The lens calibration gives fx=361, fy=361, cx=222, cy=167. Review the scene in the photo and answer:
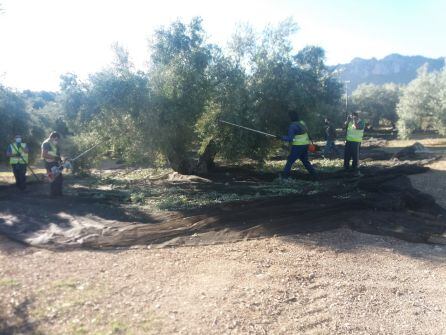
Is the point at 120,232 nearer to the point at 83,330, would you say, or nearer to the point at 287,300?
the point at 83,330

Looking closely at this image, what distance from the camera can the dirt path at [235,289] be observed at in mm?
3818

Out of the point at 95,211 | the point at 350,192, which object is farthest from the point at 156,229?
the point at 350,192

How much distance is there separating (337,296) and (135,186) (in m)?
8.99

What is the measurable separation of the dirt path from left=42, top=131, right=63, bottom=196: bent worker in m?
3.87

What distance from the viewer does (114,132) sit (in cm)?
1095

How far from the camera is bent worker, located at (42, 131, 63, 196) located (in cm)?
982

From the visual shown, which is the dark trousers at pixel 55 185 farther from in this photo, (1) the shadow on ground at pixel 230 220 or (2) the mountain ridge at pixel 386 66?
(2) the mountain ridge at pixel 386 66

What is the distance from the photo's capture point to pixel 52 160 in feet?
32.7

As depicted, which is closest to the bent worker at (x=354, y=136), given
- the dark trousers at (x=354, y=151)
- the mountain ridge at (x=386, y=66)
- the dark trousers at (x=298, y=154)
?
the dark trousers at (x=354, y=151)

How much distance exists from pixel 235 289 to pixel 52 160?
7490 millimetres

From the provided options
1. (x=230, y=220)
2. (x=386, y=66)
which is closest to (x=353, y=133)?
(x=230, y=220)

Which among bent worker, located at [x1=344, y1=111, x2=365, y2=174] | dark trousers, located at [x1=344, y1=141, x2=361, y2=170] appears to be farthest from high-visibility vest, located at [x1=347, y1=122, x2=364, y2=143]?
dark trousers, located at [x1=344, y1=141, x2=361, y2=170]

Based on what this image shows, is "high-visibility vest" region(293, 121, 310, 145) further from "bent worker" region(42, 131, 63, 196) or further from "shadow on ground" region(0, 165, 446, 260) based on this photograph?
"bent worker" region(42, 131, 63, 196)

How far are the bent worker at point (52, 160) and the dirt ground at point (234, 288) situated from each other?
3.74 m
